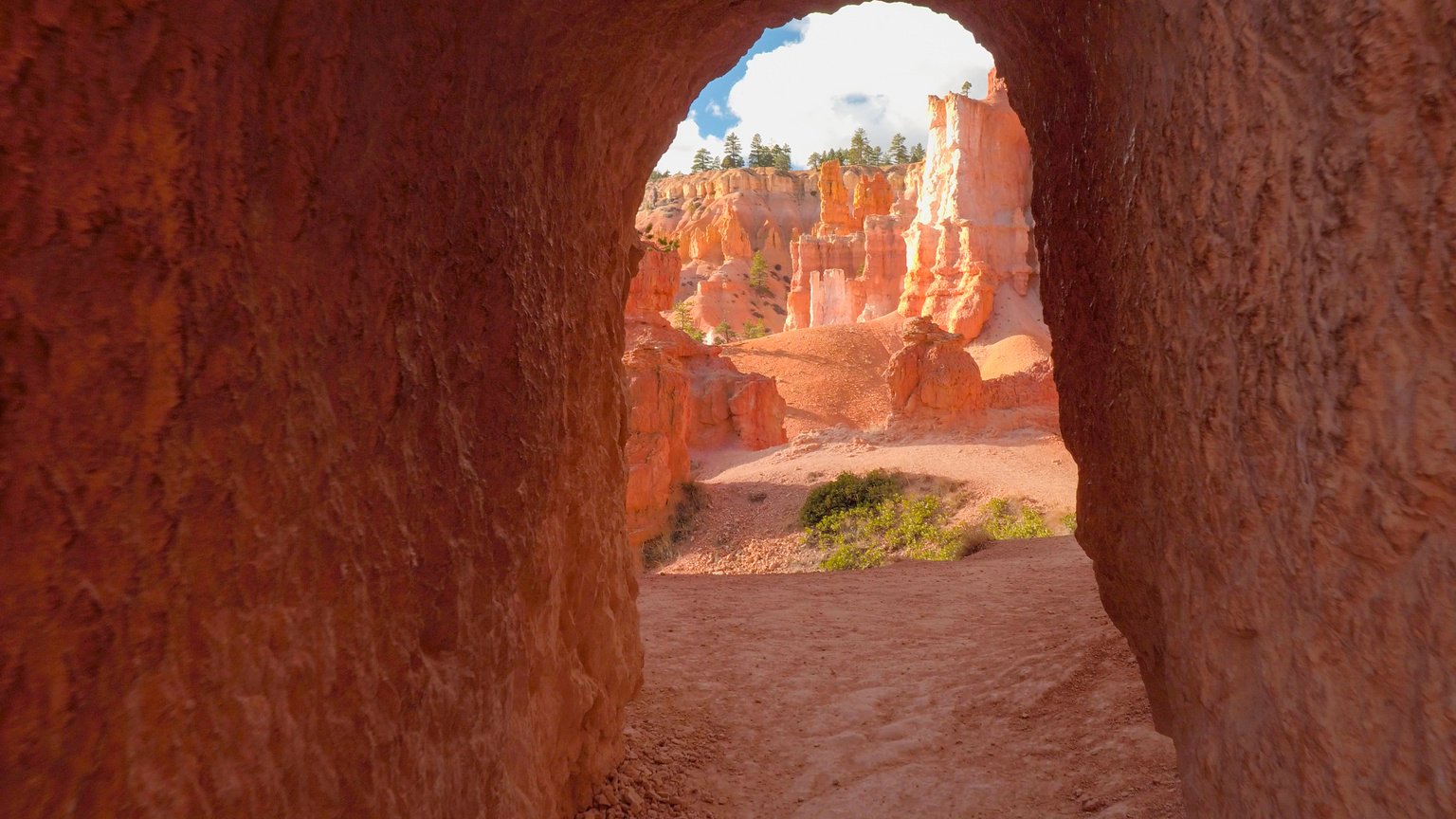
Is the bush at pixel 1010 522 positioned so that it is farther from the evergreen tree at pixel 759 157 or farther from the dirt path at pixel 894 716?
the evergreen tree at pixel 759 157

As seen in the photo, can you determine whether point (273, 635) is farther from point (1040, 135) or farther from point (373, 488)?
point (1040, 135)

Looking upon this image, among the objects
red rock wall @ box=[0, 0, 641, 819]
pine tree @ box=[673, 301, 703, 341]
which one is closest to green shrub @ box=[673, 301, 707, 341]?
pine tree @ box=[673, 301, 703, 341]

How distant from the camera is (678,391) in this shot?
1952 centimetres

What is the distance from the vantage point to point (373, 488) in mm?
2303

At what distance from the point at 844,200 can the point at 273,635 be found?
54.7 metres

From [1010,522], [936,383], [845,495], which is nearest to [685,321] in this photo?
[936,383]

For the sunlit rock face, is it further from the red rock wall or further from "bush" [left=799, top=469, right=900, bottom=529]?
the red rock wall

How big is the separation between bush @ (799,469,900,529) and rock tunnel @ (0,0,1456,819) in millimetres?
14411

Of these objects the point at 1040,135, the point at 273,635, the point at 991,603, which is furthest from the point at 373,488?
the point at 991,603

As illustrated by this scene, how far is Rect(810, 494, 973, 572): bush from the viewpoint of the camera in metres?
14.9

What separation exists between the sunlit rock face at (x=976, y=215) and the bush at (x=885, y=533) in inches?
764

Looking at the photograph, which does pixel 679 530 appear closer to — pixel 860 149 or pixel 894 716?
pixel 894 716

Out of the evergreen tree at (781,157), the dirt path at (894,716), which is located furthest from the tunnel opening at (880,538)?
the evergreen tree at (781,157)

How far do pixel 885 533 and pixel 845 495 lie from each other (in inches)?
75.0
